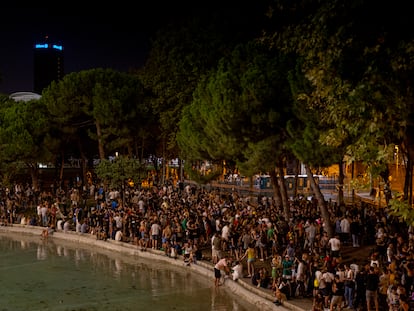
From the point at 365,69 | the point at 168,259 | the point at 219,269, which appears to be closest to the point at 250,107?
the point at 219,269

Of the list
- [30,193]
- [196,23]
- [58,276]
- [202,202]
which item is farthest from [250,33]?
[30,193]

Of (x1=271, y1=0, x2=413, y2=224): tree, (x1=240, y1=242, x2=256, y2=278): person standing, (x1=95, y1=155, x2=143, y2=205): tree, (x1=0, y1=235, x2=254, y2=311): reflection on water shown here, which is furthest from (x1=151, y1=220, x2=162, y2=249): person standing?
(x1=271, y1=0, x2=413, y2=224): tree

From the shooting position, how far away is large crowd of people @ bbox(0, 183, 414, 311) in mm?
14523

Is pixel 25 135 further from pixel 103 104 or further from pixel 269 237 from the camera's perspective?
pixel 269 237

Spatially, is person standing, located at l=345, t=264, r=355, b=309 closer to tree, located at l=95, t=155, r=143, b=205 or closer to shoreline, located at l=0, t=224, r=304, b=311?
shoreline, located at l=0, t=224, r=304, b=311

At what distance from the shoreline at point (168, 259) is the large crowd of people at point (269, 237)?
0.87 ft

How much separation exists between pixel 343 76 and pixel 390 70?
3.63 ft

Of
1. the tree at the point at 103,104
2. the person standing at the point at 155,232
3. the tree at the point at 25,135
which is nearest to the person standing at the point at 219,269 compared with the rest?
the person standing at the point at 155,232

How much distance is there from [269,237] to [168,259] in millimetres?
4635

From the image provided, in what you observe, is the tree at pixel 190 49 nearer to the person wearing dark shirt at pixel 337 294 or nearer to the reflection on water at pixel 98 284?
the reflection on water at pixel 98 284

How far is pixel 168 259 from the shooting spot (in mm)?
22859

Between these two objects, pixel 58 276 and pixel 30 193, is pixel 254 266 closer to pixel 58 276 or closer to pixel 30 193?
pixel 58 276

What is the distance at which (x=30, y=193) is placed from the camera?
37.5m

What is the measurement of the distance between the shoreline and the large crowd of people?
0.26 metres
